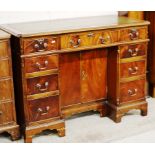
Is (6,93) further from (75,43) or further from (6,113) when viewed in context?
(75,43)

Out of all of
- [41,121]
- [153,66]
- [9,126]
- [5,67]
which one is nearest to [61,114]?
[41,121]

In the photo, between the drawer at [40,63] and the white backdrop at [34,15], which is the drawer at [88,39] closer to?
the drawer at [40,63]

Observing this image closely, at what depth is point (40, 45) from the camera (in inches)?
104

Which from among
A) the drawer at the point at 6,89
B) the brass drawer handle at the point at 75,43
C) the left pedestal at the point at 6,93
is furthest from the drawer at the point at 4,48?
the brass drawer handle at the point at 75,43

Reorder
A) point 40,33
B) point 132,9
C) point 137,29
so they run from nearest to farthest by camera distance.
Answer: point 40,33 < point 137,29 < point 132,9

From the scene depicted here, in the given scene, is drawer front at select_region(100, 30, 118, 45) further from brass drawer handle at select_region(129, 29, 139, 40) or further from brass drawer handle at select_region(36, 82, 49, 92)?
brass drawer handle at select_region(36, 82, 49, 92)

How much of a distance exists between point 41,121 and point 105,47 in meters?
0.87

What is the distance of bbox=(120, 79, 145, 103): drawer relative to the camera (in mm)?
3122

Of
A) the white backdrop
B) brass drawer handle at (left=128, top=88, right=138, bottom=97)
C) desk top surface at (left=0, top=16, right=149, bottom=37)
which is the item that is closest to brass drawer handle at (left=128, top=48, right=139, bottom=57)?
desk top surface at (left=0, top=16, right=149, bottom=37)

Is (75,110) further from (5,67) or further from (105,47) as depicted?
(5,67)

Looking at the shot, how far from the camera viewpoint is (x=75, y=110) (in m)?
3.13

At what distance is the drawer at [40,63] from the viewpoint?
2635 millimetres

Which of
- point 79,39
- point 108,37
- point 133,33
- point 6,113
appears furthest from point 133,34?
point 6,113

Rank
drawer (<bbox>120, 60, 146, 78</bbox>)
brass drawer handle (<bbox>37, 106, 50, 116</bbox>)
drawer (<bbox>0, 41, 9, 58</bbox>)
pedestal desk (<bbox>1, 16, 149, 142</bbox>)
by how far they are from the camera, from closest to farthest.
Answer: drawer (<bbox>0, 41, 9, 58</bbox>)
pedestal desk (<bbox>1, 16, 149, 142</bbox>)
brass drawer handle (<bbox>37, 106, 50, 116</bbox>)
drawer (<bbox>120, 60, 146, 78</bbox>)
